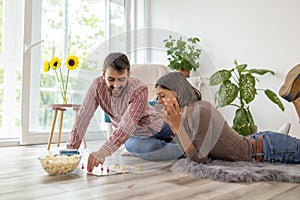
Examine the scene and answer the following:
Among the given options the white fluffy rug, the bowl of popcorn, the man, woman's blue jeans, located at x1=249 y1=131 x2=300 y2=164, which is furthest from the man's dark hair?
woman's blue jeans, located at x1=249 y1=131 x2=300 y2=164

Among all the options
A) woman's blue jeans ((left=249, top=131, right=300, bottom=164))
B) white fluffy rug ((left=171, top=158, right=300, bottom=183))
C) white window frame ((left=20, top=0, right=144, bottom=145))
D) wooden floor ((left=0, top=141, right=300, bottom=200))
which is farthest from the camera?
white window frame ((left=20, top=0, right=144, bottom=145))

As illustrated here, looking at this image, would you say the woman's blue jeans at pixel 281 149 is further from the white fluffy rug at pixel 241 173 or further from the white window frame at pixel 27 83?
the white window frame at pixel 27 83

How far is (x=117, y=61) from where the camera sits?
3.43ft

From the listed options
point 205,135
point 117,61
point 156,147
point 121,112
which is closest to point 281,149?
point 205,135

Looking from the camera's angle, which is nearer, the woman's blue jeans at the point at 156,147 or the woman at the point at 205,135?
the woman at the point at 205,135

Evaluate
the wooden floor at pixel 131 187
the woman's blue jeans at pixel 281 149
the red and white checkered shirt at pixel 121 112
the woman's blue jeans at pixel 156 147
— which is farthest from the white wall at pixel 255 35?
the wooden floor at pixel 131 187

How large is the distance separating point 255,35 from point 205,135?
1.56 m

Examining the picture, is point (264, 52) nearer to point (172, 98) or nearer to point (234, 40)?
point (234, 40)

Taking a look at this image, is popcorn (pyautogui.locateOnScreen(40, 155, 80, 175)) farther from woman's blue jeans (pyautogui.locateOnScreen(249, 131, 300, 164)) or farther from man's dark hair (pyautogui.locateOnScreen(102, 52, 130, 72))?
woman's blue jeans (pyautogui.locateOnScreen(249, 131, 300, 164))

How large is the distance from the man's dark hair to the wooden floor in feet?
1.29

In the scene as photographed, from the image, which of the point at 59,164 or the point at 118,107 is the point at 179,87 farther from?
the point at 59,164

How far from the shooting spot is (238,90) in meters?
2.15

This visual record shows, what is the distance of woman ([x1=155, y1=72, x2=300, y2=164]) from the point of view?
3.47ft

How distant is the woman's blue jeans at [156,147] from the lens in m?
1.41
